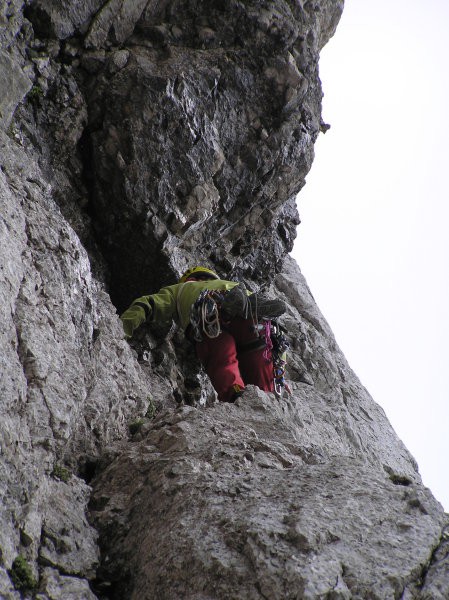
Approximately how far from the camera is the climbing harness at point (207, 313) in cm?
851

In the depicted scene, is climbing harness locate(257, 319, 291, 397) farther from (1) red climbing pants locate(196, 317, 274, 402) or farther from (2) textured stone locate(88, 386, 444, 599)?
(2) textured stone locate(88, 386, 444, 599)

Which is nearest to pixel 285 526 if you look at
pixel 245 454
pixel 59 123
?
pixel 245 454

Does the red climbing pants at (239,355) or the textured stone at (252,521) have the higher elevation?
the red climbing pants at (239,355)

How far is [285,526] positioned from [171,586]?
2.33 feet

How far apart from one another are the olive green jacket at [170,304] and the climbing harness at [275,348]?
2.44 ft

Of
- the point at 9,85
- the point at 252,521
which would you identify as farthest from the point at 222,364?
→ the point at 252,521

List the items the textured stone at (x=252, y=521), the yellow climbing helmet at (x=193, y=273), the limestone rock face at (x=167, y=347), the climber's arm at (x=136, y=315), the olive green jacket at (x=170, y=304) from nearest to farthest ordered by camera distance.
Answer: the textured stone at (x=252, y=521) < the limestone rock face at (x=167, y=347) < the climber's arm at (x=136, y=315) < the olive green jacket at (x=170, y=304) < the yellow climbing helmet at (x=193, y=273)

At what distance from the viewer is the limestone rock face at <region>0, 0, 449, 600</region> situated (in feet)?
11.6

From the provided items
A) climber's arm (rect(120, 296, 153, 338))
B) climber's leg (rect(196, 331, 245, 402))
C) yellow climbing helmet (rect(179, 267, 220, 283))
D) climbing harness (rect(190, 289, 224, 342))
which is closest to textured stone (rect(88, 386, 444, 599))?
climber's leg (rect(196, 331, 245, 402))

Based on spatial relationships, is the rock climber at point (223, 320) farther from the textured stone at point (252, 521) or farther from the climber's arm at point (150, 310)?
the textured stone at point (252, 521)

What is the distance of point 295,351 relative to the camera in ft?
38.0

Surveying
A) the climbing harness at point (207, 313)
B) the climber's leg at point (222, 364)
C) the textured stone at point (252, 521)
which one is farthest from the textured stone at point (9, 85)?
the textured stone at point (252, 521)

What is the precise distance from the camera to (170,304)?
28.4ft

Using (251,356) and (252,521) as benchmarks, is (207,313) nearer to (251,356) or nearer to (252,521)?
(251,356)
